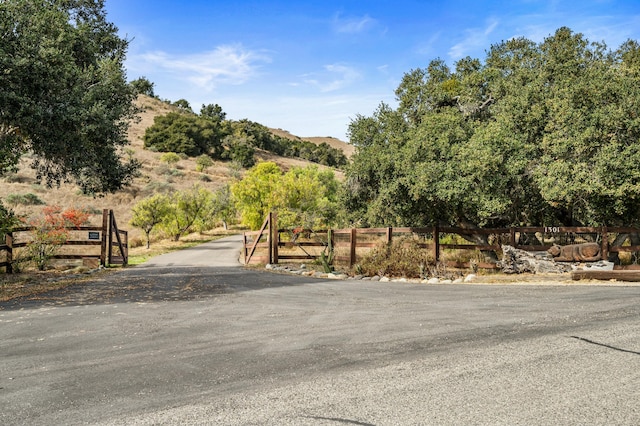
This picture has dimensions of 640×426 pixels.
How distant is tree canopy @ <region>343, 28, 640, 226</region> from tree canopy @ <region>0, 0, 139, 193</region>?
1034cm

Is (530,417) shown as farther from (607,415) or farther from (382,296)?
(382,296)

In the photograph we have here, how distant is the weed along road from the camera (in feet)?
13.4

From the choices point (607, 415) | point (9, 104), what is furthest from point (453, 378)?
point (9, 104)

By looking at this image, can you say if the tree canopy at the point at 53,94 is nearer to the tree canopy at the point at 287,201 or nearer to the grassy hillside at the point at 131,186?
the tree canopy at the point at 287,201

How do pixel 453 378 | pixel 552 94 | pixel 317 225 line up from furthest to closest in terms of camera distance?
pixel 317 225, pixel 552 94, pixel 453 378

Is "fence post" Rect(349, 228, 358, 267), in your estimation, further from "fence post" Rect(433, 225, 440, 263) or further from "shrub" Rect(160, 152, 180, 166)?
"shrub" Rect(160, 152, 180, 166)

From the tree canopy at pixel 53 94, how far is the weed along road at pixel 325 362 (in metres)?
5.70

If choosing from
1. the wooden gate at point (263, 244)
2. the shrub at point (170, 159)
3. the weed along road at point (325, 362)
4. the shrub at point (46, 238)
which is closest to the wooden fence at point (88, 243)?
the shrub at point (46, 238)

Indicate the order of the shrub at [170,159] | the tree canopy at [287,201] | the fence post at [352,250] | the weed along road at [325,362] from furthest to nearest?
1. the shrub at [170,159]
2. the tree canopy at [287,201]
3. the fence post at [352,250]
4. the weed along road at [325,362]

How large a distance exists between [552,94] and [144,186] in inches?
2115

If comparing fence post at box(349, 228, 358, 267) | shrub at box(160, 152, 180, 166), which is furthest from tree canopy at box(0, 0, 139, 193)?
shrub at box(160, 152, 180, 166)

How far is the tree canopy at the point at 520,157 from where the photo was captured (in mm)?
15164

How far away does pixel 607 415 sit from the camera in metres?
3.96

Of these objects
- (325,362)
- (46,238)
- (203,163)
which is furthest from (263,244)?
(203,163)
